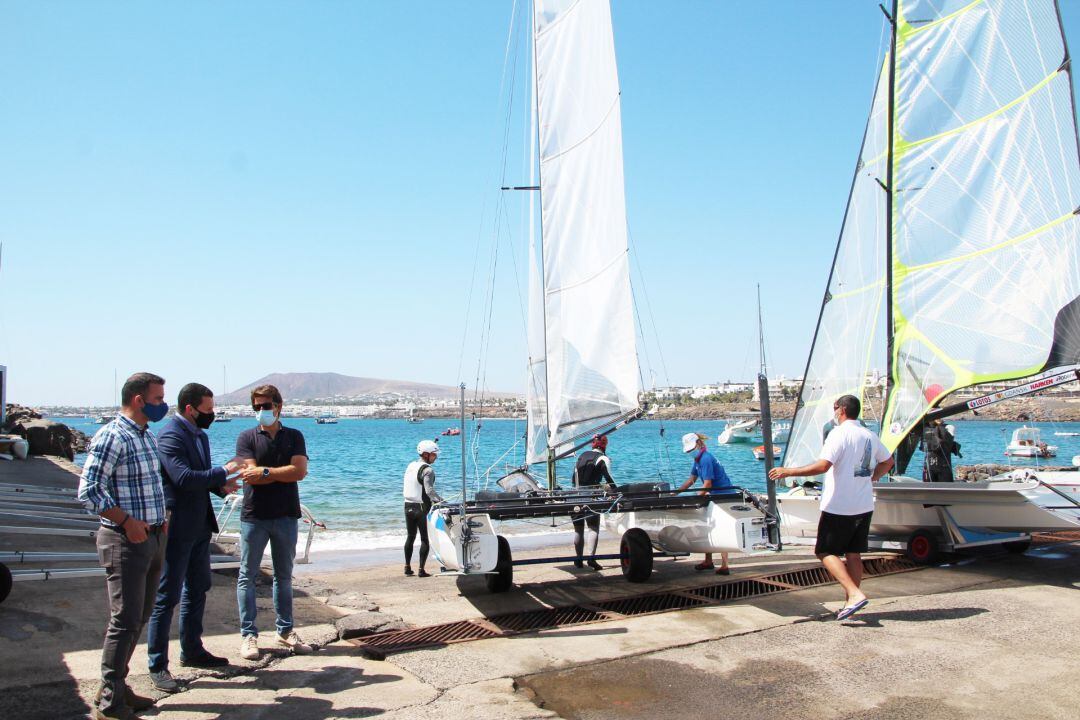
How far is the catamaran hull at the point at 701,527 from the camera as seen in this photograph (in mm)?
7488

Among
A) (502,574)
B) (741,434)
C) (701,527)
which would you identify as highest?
(701,527)

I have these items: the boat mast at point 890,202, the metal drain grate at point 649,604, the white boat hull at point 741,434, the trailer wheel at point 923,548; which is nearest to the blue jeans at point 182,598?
the metal drain grate at point 649,604

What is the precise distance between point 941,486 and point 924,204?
3.79 m

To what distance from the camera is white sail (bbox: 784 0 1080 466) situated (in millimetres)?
8875

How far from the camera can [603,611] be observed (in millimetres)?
6785

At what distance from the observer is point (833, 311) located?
11.7 meters

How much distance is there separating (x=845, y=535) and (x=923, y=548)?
10.1ft

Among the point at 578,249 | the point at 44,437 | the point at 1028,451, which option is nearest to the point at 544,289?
the point at 578,249

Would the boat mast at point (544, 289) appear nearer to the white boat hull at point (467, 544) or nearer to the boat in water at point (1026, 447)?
the white boat hull at point (467, 544)

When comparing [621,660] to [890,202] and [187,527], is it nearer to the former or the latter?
[187,527]

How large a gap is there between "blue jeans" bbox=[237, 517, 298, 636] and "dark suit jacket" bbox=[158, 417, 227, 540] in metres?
0.37

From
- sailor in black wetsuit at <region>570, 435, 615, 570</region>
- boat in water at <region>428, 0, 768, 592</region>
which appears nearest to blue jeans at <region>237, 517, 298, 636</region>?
sailor in black wetsuit at <region>570, 435, 615, 570</region>

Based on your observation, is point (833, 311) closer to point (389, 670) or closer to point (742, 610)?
point (742, 610)

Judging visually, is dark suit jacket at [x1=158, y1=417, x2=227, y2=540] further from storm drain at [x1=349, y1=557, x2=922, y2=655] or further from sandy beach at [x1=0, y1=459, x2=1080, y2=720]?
storm drain at [x1=349, y1=557, x2=922, y2=655]
